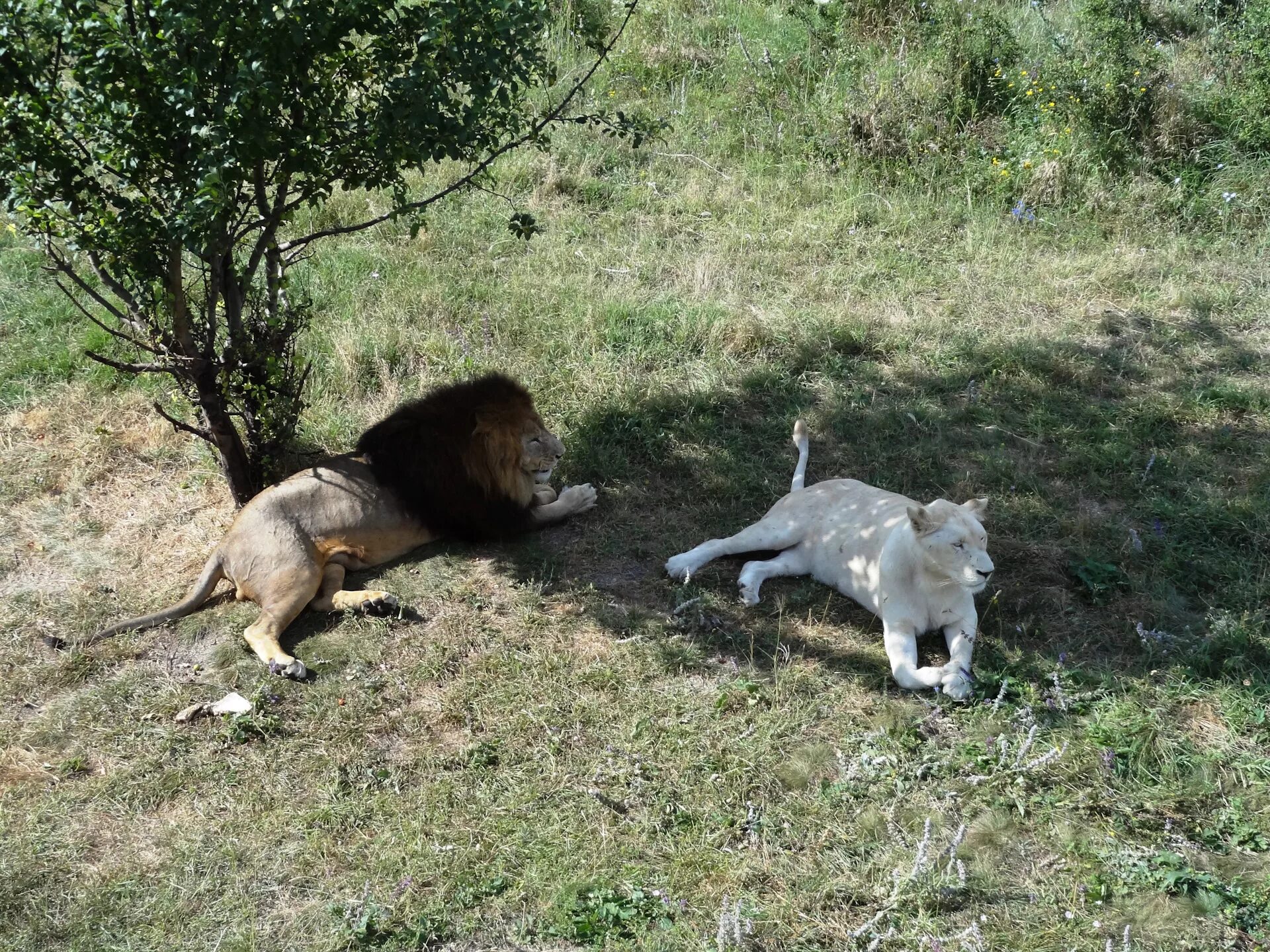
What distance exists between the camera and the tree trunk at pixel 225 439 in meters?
4.84

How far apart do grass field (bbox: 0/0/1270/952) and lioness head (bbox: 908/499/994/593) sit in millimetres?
388

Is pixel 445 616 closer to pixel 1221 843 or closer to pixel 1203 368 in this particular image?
pixel 1221 843

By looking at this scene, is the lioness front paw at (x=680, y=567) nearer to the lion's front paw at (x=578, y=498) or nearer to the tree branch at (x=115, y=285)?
the lion's front paw at (x=578, y=498)

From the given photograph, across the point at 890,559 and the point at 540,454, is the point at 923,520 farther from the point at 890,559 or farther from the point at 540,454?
the point at 540,454

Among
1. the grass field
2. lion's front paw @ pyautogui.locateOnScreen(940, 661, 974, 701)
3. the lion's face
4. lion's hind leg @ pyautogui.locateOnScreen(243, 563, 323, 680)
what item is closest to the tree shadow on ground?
the grass field

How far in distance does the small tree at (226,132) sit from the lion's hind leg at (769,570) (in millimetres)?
2115

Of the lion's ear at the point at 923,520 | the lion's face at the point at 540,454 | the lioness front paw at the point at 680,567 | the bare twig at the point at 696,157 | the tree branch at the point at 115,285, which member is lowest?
the lioness front paw at the point at 680,567

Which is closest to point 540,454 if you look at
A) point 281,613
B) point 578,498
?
point 578,498

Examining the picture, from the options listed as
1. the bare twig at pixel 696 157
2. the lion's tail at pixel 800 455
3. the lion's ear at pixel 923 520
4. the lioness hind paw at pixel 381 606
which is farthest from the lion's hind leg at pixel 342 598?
the bare twig at pixel 696 157

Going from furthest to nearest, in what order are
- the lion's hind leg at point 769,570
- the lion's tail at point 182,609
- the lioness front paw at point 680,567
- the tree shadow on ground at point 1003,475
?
the lioness front paw at point 680,567, the lion's hind leg at point 769,570, the tree shadow on ground at point 1003,475, the lion's tail at point 182,609

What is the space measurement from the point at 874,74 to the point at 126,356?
5.70m

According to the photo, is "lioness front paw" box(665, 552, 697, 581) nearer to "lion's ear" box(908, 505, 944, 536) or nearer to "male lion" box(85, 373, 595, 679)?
"male lion" box(85, 373, 595, 679)

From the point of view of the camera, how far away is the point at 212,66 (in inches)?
155

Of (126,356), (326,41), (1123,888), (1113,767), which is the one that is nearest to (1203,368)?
(1113,767)
